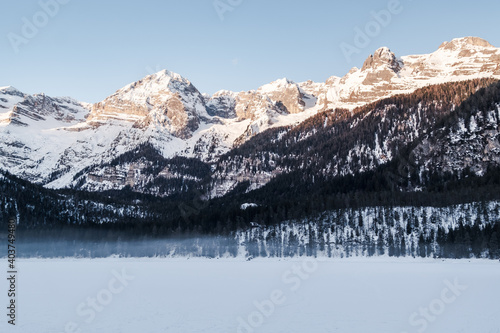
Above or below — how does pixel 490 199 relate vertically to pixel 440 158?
below

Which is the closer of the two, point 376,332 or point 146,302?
point 376,332

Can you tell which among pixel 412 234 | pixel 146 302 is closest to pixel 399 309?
pixel 146 302

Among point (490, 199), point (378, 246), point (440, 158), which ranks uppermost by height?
point (440, 158)

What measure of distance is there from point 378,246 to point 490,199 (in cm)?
3557

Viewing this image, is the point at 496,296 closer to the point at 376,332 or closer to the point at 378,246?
the point at 376,332

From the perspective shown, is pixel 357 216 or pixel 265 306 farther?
pixel 357 216

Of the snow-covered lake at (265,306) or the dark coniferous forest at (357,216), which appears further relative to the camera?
the dark coniferous forest at (357,216)

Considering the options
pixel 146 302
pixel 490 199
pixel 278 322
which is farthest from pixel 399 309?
pixel 490 199

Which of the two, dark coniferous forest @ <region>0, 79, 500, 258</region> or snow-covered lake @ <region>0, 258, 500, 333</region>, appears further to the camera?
dark coniferous forest @ <region>0, 79, 500, 258</region>

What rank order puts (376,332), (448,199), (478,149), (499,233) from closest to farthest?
(376,332), (499,233), (448,199), (478,149)

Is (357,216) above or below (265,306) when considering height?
above

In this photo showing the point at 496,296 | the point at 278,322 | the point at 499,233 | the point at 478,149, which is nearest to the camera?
the point at 278,322

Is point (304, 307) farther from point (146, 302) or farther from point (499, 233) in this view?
point (499, 233)

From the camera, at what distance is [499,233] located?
328ft
